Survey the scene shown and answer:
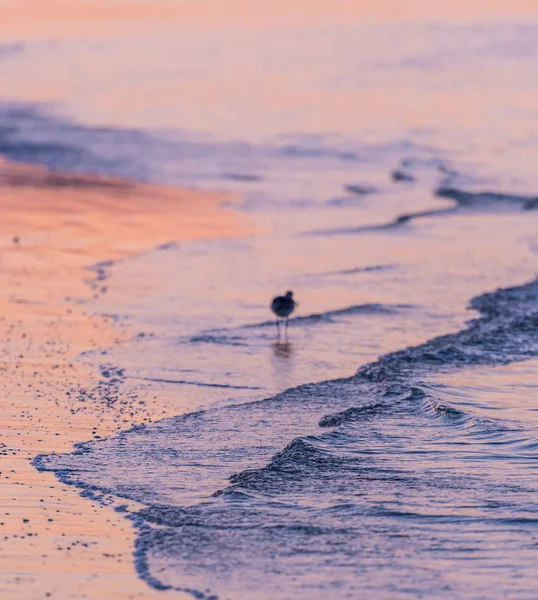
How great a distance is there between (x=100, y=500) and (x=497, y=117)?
3592 cm

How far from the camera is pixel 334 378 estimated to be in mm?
10641

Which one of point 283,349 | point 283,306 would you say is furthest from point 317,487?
point 283,306

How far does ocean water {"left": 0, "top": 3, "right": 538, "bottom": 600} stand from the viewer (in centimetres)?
662

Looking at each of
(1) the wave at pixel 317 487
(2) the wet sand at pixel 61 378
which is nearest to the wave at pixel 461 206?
(2) the wet sand at pixel 61 378

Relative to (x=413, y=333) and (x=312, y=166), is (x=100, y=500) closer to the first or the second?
(x=413, y=333)

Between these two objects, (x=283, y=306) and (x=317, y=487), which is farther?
(x=283, y=306)

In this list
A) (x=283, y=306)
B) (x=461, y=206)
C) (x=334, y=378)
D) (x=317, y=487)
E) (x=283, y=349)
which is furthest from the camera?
(x=461, y=206)

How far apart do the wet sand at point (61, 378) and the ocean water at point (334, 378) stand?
22 cm

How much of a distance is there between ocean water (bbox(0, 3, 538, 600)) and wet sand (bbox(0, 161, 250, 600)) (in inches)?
8.6

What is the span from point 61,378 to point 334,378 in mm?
2415

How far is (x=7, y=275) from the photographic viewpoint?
15070mm

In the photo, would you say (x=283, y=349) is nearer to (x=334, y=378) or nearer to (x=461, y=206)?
(x=334, y=378)

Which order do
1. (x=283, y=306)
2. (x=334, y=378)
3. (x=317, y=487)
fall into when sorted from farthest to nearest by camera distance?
1. (x=283, y=306)
2. (x=334, y=378)
3. (x=317, y=487)

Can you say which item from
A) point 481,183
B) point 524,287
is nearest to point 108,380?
point 524,287
